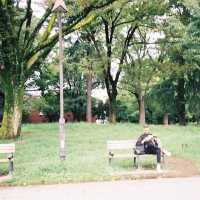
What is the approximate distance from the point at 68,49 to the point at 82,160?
25.4m

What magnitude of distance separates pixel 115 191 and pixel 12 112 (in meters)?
13.5

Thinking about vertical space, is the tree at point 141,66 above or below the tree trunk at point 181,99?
above

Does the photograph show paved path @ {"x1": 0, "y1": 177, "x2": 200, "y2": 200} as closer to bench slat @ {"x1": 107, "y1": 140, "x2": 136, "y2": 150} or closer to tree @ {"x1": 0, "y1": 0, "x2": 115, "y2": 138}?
bench slat @ {"x1": 107, "y1": 140, "x2": 136, "y2": 150}

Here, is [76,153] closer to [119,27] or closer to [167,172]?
[167,172]

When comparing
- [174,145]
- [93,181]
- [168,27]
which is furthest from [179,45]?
[93,181]

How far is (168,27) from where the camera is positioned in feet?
116

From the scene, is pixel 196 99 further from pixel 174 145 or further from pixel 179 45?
pixel 174 145

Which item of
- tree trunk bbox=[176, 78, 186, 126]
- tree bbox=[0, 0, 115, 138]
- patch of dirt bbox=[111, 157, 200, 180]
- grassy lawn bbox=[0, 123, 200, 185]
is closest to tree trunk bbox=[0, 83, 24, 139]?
tree bbox=[0, 0, 115, 138]

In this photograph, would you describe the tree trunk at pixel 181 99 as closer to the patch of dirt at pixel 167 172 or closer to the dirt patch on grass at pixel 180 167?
the dirt patch on grass at pixel 180 167

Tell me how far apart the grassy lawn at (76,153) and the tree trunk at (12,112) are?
0.62m

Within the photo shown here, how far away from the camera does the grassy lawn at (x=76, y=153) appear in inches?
522

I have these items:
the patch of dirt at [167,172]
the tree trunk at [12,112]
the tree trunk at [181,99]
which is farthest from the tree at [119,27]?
the patch of dirt at [167,172]

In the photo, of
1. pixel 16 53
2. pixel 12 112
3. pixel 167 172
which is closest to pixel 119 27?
pixel 16 53

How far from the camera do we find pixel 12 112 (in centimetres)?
2388
